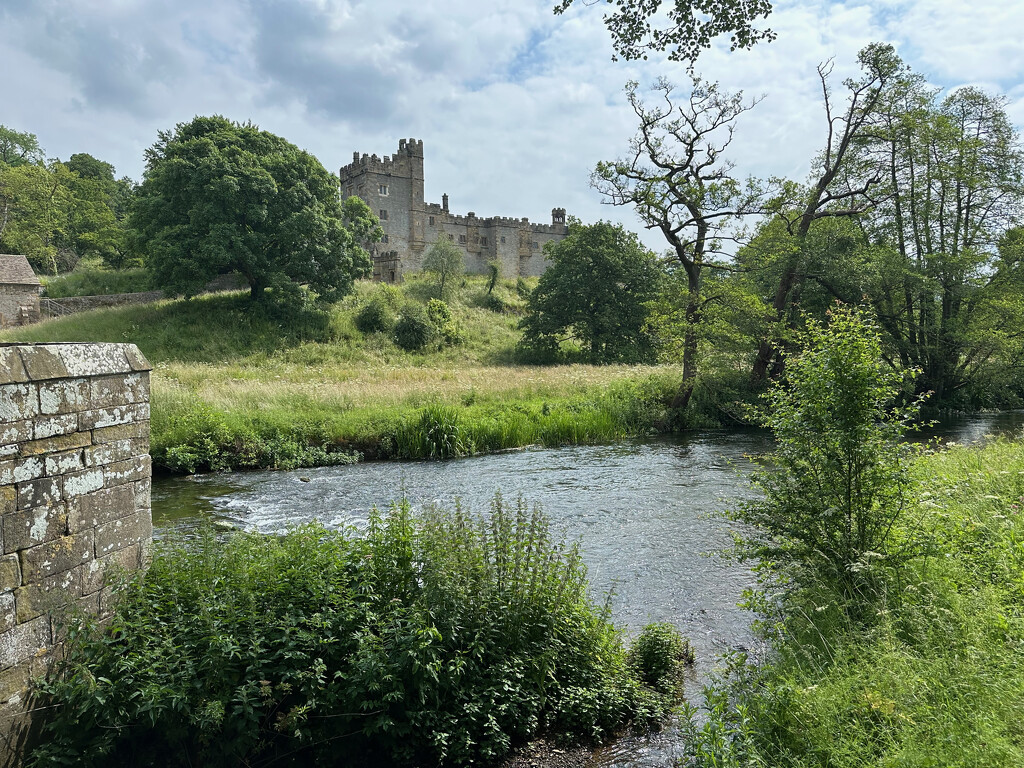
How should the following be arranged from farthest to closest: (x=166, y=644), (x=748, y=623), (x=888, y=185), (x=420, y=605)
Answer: (x=888, y=185) → (x=748, y=623) → (x=420, y=605) → (x=166, y=644)

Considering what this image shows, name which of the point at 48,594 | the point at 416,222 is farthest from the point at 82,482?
the point at 416,222

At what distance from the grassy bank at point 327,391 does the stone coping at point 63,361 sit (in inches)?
357

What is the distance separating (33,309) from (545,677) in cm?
3968

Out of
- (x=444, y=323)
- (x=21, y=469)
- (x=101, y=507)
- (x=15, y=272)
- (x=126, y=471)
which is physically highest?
(x=15, y=272)

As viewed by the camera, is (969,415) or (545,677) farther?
(969,415)

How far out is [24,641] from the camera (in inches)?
173

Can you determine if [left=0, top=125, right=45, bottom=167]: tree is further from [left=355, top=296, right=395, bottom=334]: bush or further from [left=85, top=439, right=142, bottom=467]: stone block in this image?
[left=85, top=439, right=142, bottom=467]: stone block

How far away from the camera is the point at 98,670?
448 centimetres

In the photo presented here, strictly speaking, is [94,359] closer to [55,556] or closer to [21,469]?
[21,469]

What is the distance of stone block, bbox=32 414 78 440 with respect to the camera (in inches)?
183

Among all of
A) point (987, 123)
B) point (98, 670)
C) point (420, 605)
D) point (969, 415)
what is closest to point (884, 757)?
point (420, 605)

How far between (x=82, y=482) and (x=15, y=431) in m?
0.76

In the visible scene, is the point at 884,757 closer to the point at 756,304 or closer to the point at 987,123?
the point at 756,304

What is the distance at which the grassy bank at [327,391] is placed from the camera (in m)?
15.2
